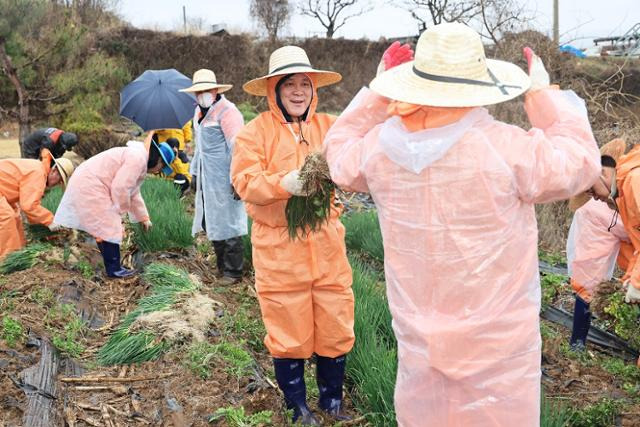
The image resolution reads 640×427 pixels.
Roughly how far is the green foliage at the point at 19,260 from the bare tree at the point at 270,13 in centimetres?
1916

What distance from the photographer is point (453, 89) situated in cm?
166

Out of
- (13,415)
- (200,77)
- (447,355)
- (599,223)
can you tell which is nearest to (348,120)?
(447,355)

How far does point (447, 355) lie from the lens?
1.74 m

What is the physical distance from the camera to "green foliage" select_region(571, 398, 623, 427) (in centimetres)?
285

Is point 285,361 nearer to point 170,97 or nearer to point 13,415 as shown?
point 13,415

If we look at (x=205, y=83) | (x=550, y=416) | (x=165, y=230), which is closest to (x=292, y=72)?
(x=550, y=416)

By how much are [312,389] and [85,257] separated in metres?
2.75

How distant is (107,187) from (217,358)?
2.05 metres

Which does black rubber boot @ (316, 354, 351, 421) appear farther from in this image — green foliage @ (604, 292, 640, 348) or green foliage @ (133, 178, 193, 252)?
green foliage @ (133, 178, 193, 252)

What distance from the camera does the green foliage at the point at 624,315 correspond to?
354 centimetres

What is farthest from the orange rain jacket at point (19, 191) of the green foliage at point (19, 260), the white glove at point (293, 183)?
the white glove at point (293, 183)

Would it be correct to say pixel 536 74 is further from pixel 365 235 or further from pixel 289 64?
pixel 365 235

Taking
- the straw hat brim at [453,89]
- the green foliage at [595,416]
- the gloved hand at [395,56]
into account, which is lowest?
the green foliage at [595,416]

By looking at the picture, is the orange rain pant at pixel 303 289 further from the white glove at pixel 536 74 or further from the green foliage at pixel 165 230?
the green foliage at pixel 165 230
